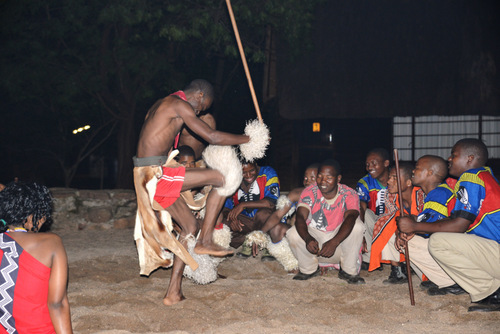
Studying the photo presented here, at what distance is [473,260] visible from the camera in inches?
153

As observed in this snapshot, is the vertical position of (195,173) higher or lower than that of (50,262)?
higher

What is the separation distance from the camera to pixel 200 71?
650 inches

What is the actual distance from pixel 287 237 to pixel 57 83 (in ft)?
29.6

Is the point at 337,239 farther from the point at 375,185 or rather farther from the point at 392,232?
the point at 375,185

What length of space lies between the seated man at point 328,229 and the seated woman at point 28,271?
9.61 ft

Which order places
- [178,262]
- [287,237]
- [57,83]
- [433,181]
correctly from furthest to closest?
[57,83], [287,237], [433,181], [178,262]

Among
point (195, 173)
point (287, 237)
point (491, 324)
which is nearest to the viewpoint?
point (491, 324)

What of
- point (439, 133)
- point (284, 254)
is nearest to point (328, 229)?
point (284, 254)

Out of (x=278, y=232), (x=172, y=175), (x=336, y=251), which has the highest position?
(x=172, y=175)

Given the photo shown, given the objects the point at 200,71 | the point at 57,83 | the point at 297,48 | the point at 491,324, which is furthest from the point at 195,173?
the point at 200,71

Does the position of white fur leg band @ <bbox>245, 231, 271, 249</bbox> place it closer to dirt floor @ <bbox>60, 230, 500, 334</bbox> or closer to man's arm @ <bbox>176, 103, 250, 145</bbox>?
dirt floor @ <bbox>60, 230, 500, 334</bbox>

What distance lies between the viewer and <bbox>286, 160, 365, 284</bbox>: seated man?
4863 millimetres

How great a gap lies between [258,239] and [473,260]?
97.9 inches

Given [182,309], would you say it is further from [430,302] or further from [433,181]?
[433,181]
